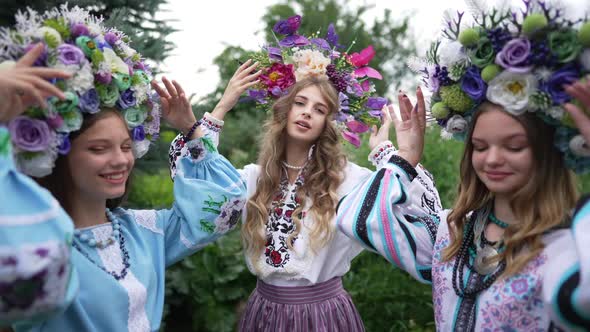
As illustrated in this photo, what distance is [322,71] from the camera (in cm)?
316

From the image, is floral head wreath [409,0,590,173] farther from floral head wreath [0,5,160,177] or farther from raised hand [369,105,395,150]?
floral head wreath [0,5,160,177]

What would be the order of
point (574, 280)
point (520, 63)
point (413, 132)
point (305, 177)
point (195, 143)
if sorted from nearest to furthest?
point (574, 280) → point (520, 63) → point (413, 132) → point (195, 143) → point (305, 177)

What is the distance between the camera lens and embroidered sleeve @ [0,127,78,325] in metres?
1.51

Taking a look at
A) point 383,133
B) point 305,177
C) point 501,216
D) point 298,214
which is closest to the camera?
point 501,216

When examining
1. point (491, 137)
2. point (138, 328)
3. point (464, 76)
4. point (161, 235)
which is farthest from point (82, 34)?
point (491, 137)

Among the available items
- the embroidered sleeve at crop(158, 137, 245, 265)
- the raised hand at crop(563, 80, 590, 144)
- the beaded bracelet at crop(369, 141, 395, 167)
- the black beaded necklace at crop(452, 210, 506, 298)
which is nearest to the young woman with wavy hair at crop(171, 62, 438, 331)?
the beaded bracelet at crop(369, 141, 395, 167)

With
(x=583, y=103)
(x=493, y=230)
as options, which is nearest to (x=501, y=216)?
(x=493, y=230)

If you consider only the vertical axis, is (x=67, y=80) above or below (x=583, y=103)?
below

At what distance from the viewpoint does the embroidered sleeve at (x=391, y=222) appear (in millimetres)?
2109

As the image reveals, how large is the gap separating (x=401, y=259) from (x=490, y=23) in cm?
95

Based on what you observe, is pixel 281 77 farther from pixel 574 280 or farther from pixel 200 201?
pixel 574 280

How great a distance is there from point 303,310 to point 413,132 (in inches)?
46.7

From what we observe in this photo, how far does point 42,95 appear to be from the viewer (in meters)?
1.70

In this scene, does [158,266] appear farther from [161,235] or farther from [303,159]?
[303,159]
